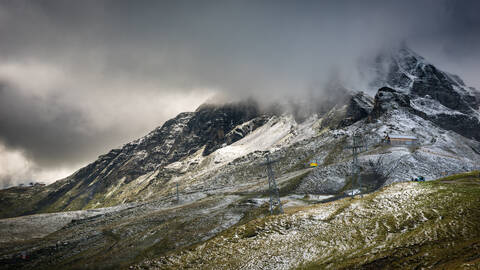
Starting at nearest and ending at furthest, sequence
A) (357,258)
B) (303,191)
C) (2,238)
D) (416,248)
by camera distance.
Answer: (416,248), (357,258), (2,238), (303,191)

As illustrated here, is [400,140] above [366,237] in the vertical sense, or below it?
below

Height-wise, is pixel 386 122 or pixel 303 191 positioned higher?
pixel 386 122

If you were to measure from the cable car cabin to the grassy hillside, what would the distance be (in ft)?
382

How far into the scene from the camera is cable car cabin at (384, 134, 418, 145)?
6014 inches

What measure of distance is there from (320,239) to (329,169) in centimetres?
10042

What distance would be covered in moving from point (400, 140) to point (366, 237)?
14374 centimetres

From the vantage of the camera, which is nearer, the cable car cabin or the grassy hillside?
the grassy hillside

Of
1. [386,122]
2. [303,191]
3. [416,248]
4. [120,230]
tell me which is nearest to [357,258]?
[416,248]

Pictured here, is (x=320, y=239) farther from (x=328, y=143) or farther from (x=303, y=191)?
(x=328, y=143)

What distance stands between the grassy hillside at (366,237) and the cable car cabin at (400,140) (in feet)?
382

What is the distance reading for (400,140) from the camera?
6112 inches

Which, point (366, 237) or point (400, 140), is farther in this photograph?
point (400, 140)

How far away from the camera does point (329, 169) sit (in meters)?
134

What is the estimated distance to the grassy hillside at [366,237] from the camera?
1033 inches
